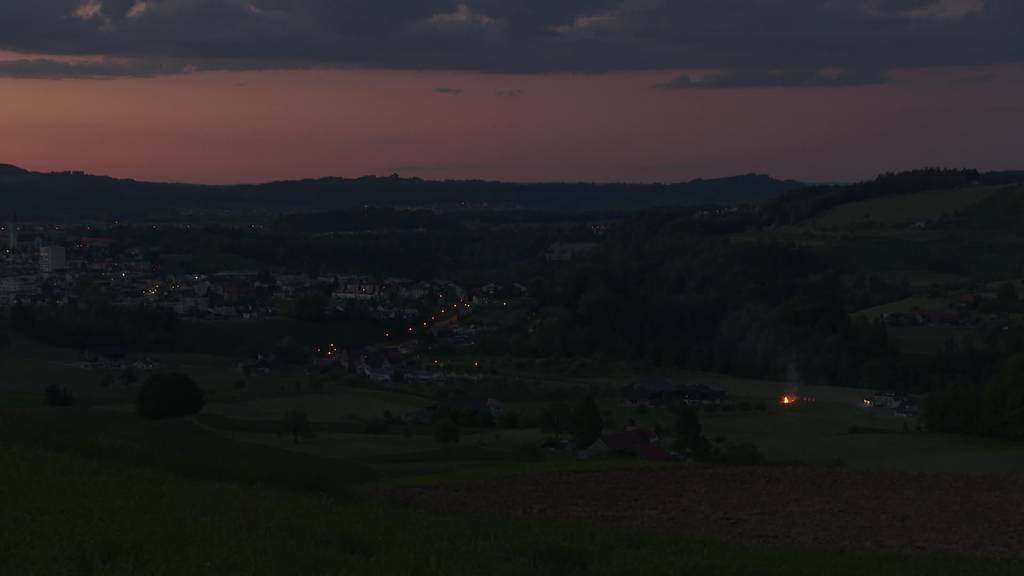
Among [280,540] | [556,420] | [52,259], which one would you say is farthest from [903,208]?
[280,540]

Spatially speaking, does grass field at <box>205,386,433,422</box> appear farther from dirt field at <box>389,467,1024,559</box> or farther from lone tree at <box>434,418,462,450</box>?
dirt field at <box>389,467,1024,559</box>

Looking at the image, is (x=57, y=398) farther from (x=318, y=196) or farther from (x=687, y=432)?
(x=318, y=196)

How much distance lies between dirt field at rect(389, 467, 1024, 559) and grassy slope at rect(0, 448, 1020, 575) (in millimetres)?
1505

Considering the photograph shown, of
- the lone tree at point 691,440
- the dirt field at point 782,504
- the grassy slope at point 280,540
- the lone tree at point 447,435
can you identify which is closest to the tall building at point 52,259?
the lone tree at point 447,435

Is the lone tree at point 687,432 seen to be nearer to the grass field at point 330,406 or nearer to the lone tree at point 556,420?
the lone tree at point 556,420

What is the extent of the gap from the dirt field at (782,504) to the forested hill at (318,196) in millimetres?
115996

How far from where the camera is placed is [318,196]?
6201 inches

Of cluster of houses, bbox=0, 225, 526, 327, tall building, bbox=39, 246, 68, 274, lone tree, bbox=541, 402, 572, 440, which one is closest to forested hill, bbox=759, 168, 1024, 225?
cluster of houses, bbox=0, 225, 526, 327

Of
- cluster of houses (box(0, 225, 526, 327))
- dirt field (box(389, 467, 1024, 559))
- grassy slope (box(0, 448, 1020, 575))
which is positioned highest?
grassy slope (box(0, 448, 1020, 575))

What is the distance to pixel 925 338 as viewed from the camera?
55.5 metres

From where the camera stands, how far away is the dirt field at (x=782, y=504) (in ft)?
41.5

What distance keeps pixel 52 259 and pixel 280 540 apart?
7714 cm

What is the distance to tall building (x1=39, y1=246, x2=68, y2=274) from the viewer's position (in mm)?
80044

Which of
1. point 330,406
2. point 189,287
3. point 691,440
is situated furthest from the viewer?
point 189,287
